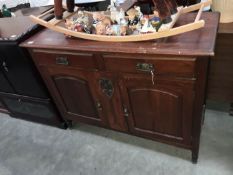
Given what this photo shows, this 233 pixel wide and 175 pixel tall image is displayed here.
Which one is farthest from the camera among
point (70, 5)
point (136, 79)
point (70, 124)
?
point (70, 124)

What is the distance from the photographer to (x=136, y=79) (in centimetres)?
114

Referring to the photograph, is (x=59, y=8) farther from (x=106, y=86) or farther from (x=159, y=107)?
(x=159, y=107)

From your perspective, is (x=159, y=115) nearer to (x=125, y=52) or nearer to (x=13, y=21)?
(x=125, y=52)

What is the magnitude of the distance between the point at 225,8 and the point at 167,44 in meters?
0.53

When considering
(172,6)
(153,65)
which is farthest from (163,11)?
(153,65)

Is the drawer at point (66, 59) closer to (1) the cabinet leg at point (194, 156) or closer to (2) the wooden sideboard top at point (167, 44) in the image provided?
(2) the wooden sideboard top at point (167, 44)

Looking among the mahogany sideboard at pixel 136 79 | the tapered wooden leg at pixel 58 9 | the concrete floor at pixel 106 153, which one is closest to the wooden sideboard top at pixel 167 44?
the mahogany sideboard at pixel 136 79

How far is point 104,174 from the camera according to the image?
4.69ft

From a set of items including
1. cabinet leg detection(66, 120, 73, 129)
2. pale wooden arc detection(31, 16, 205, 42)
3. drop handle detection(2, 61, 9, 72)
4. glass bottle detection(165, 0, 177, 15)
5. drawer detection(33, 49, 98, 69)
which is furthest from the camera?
cabinet leg detection(66, 120, 73, 129)

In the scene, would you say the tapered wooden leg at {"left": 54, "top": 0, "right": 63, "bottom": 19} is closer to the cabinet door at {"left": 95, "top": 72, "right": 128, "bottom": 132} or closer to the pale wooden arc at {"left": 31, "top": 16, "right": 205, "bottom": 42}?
the pale wooden arc at {"left": 31, "top": 16, "right": 205, "bottom": 42}

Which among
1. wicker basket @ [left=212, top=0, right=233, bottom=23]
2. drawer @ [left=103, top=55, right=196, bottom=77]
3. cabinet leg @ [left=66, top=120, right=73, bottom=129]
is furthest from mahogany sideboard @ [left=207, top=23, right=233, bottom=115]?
cabinet leg @ [left=66, top=120, right=73, bottom=129]

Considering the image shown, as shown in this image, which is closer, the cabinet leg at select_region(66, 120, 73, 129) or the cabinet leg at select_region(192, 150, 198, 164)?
the cabinet leg at select_region(192, 150, 198, 164)

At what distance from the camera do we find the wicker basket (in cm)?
123

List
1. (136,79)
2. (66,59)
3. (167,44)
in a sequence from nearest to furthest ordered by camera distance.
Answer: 1. (167,44)
2. (136,79)
3. (66,59)
